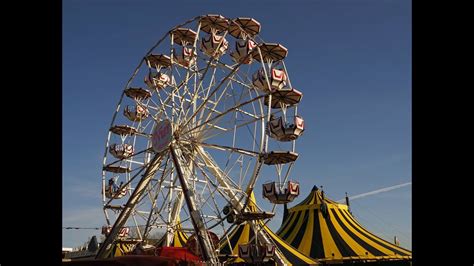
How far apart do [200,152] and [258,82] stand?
4.55m

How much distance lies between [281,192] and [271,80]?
202 inches

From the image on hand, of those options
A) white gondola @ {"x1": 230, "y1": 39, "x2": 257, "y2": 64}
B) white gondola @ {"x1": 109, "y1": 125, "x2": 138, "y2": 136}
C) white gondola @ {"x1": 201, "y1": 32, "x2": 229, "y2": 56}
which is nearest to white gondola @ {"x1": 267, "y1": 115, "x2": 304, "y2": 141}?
white gondola @ {"x1": 230, "y1": 39, "x2": 257, "y2": 64}

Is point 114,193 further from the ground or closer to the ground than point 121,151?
closer to the ground

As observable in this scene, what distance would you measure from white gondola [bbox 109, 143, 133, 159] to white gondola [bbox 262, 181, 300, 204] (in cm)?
1073

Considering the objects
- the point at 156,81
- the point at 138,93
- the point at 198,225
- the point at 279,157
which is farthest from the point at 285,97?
the point at 138,93

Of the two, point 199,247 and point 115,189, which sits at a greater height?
point 115,189

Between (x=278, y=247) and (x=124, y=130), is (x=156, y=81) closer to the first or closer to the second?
(x=124, y=130)

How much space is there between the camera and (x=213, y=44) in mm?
25297

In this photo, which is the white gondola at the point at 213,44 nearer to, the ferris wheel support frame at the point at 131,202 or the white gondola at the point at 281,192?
the ferris wheel support frame at the point at 131,202

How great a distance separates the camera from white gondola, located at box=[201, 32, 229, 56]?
25.2 m

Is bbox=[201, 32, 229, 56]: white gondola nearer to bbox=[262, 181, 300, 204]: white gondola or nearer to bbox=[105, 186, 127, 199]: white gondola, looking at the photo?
bbox=[262, 181, 300, 204]: white gondola
